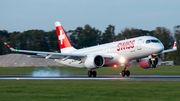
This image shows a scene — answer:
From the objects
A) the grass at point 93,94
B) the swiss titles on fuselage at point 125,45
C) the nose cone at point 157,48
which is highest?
the swiss titles on fuselage at point 125,45

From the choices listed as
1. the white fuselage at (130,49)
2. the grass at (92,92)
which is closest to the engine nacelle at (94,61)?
the white fuselage at (130,49)

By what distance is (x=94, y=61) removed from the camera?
110 ft

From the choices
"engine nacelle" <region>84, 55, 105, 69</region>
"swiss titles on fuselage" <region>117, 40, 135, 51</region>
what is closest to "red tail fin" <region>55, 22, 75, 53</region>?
"engine nacelle" <region>84, 55, 105, 69</region>

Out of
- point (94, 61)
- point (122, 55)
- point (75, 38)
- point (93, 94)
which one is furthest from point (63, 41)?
point (75, 38)

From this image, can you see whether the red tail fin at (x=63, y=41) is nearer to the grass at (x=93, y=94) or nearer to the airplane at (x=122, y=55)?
the airplane at (x=122, y=55)

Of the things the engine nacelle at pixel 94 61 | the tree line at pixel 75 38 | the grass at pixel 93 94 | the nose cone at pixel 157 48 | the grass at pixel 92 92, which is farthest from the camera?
the tree line at pixel 75 38

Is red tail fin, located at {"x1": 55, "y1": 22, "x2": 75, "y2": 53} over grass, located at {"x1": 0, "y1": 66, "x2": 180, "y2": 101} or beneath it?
over

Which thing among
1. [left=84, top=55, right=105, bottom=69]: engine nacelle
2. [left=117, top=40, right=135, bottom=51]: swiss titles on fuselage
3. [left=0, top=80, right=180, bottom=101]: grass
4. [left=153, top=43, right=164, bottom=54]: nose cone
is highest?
[left=117, top=40, right=135, bottom=51]: swiss titles on fuselage

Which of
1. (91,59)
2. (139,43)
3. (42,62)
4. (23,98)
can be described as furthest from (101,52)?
(42,62)

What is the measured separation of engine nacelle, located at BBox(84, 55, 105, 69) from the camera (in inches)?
1314

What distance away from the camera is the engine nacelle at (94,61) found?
33.4 meters

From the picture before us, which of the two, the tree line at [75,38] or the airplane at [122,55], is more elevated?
the tree line at [75,38]

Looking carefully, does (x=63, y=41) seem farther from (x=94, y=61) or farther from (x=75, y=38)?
(x=75, y=38)

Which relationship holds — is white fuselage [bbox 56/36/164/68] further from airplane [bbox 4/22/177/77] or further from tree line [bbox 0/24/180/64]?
tree line [bbox 0/24/180/64]
